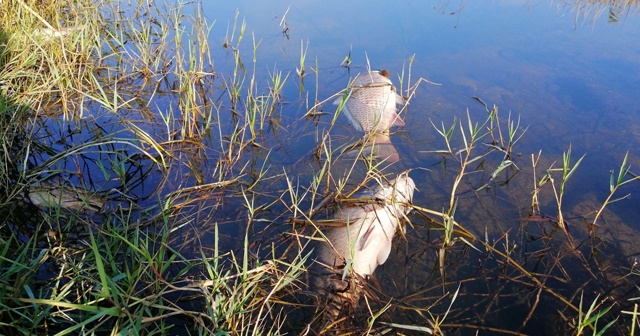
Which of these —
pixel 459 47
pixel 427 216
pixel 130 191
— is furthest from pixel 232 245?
pixel 459 47

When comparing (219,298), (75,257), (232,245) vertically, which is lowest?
(232,245)

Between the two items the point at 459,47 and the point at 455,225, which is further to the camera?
the point at 459,47

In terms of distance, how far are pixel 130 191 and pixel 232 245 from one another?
86cm

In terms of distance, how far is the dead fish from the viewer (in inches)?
94.6

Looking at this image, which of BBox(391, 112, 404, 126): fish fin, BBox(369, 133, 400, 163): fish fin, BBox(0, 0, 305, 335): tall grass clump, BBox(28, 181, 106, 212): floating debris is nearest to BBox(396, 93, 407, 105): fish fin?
BBox(391, 112, 404, 126): fish fin

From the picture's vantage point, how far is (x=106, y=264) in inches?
86.0

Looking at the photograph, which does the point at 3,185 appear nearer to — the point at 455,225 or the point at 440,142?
the point at 455,225

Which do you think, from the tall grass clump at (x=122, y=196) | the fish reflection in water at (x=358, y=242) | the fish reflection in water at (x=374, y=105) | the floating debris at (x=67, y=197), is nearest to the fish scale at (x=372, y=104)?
the fish reflection in water at (x=374, y=105)

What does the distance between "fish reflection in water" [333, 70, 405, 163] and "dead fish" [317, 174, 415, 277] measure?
2.43 feet

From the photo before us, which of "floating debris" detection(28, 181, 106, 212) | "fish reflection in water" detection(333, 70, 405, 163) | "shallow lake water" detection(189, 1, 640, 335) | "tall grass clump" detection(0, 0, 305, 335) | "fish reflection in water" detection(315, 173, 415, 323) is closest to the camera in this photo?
"tall grass clump" detection(0, 0, 305, 335)

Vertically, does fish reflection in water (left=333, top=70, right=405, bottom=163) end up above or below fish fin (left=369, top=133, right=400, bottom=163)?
above

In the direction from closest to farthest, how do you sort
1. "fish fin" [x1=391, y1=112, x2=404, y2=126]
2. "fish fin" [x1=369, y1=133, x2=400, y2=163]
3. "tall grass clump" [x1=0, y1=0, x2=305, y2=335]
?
"tall grass clump" [x1=0, y1=0, x2=305, y2=335]
"fish fin" [x1=369, y1=133, x2=400, y2=163]
"fish fin" [x1=391, y1=112, x2=404, y2=126]

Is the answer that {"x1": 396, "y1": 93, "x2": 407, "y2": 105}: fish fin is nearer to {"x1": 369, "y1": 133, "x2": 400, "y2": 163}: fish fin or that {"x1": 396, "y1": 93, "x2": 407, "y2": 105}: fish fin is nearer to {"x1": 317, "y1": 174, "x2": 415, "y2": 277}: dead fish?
{"x1": 369, "y1": 133, "x2": 400, "y2": 163}: fish fin

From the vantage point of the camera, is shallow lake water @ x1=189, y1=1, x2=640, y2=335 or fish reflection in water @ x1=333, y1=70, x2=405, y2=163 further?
fish reflection in water @ x1=333, y1=70, x2=405, y2=163
